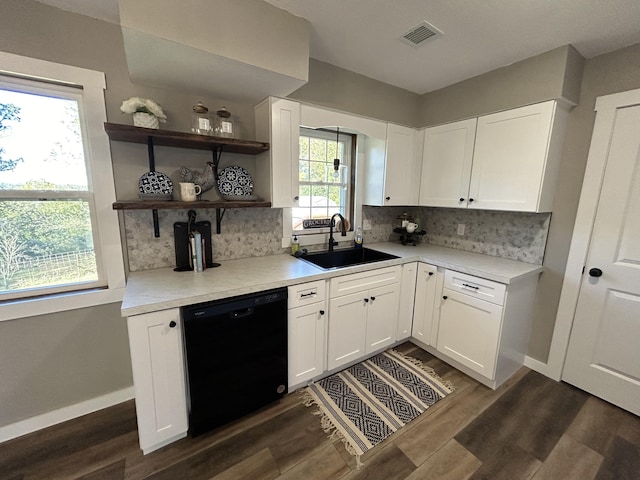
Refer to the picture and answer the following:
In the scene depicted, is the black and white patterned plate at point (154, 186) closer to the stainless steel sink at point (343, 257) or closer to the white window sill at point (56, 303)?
the white window sill at point (56, 303)

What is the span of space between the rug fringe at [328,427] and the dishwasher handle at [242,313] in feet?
2.73

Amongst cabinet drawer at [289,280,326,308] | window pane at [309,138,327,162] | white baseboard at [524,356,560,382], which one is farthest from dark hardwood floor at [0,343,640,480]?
window pane at [309,138,327,162]

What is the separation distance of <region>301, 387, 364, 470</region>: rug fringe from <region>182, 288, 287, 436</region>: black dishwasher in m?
0.23

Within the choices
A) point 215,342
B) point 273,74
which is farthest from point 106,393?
point 273,74

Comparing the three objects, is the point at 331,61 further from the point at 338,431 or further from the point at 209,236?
the point at 338,431

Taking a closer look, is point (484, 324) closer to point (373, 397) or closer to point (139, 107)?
point (373, 397)

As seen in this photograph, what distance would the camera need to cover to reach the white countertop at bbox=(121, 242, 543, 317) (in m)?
1.39

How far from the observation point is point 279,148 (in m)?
1.93

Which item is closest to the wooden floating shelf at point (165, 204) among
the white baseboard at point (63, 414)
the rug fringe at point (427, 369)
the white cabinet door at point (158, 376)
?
the white cabinet door at point (158, 376)

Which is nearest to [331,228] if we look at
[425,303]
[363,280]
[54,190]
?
[363,280]

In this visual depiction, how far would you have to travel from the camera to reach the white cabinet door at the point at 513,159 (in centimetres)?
192

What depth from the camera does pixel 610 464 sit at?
1.49 meters

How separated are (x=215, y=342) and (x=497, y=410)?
1975 millimetres

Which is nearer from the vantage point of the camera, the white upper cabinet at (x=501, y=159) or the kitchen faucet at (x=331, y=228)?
the white upper cabinet at (x=501, y=159)
